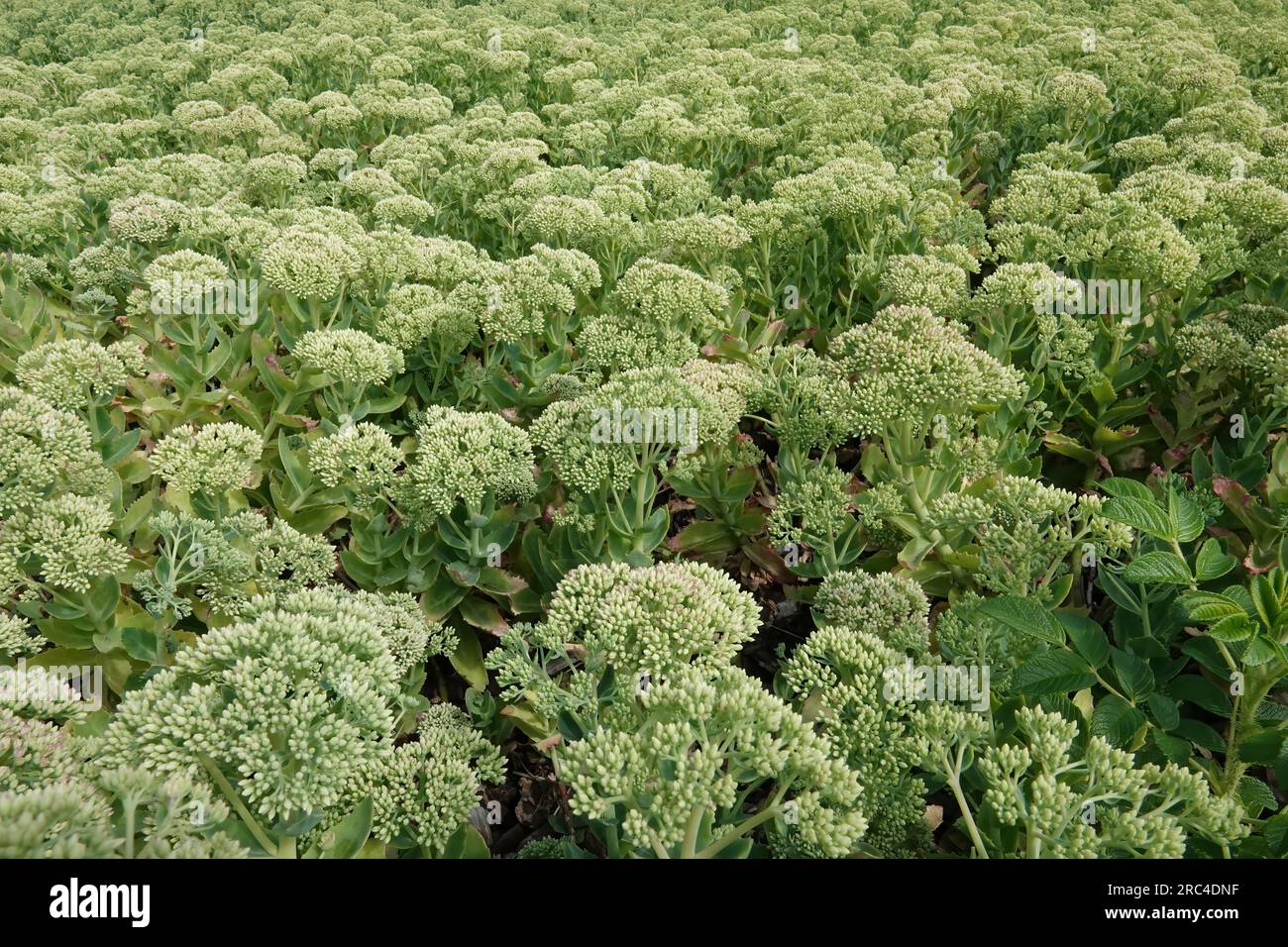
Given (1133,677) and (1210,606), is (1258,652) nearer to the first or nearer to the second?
(1210,606)

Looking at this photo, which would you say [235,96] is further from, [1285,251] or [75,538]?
[1285,251]

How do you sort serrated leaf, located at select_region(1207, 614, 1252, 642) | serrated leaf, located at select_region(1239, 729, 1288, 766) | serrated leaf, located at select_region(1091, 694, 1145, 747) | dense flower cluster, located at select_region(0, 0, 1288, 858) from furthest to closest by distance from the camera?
serrated leaf, located at select_region(1091, 694, 1145, 747) → serrated leaf, located at select_region(1239, 729, 1288, 766) → serrated leaf, located at select_region(1207, 614, 1252, 642) → dense flower cluster, located at select_region(0, 0, 1288, 858)

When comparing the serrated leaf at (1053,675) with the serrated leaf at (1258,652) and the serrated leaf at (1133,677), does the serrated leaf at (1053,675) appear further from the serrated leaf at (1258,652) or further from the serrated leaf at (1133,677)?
the serrated leaf at (1258,652)

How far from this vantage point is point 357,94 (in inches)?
405

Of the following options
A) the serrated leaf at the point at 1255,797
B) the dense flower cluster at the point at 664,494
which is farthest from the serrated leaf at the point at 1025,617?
the serrated leaf at the point at 1255,797

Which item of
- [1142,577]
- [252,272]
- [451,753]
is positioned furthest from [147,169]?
[1142,577]

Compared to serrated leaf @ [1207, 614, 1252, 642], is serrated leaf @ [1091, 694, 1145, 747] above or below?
below

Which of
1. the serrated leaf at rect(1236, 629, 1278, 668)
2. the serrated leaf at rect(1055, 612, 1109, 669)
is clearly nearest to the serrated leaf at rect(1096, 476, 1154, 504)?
the serrated leaf at rect(1055, 612, 1109, 669)

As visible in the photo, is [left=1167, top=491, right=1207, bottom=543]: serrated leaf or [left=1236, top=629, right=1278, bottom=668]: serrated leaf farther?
[left=1167, top=491, right=1207, bottom=543]: serrated leaf

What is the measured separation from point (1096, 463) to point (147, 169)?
748 centimetres

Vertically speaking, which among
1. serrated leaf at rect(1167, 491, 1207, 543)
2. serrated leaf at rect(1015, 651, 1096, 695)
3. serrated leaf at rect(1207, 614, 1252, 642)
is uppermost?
serrated leaf at rect(1167, 491, 1207, 543)

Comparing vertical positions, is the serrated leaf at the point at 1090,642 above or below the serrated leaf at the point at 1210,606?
below

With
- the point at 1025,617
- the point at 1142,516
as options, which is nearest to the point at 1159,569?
the point at 1142,516

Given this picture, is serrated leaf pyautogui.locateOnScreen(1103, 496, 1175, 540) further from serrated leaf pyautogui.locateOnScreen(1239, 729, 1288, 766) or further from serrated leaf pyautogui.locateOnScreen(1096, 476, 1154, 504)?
serrated leaf pyautogui.locateOnScreen(1239, 729, 1288, 766)
